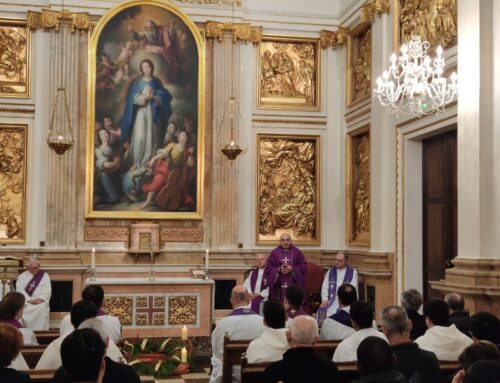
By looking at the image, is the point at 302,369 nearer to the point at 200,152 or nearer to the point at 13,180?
the point at 200,152

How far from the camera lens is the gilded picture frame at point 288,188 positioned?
15594mm

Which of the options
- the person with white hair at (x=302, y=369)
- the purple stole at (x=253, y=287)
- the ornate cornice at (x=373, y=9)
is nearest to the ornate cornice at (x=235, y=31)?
A: the ornate cornice at (x=373, y=9)

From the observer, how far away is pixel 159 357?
10867 millimetres

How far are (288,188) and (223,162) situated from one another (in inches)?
62.2

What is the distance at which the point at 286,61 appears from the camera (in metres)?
16.0

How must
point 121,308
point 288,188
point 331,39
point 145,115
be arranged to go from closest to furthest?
point 121,308 → point 145,115 → point 288,188 → point 331,39

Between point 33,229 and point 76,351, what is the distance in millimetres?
11385

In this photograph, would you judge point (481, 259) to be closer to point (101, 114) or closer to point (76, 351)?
point (76, 351)

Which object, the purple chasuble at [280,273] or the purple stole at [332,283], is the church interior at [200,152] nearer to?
the purple stole at [332,283]

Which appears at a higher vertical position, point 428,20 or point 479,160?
point 428,20

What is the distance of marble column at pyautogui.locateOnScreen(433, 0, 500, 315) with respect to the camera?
9.47 metres

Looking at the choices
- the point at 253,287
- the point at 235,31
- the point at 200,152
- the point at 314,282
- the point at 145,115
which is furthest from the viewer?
the point at 235,31

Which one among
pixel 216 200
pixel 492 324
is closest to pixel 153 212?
pixel 216 200

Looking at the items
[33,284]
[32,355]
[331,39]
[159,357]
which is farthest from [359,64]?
[32,355]
